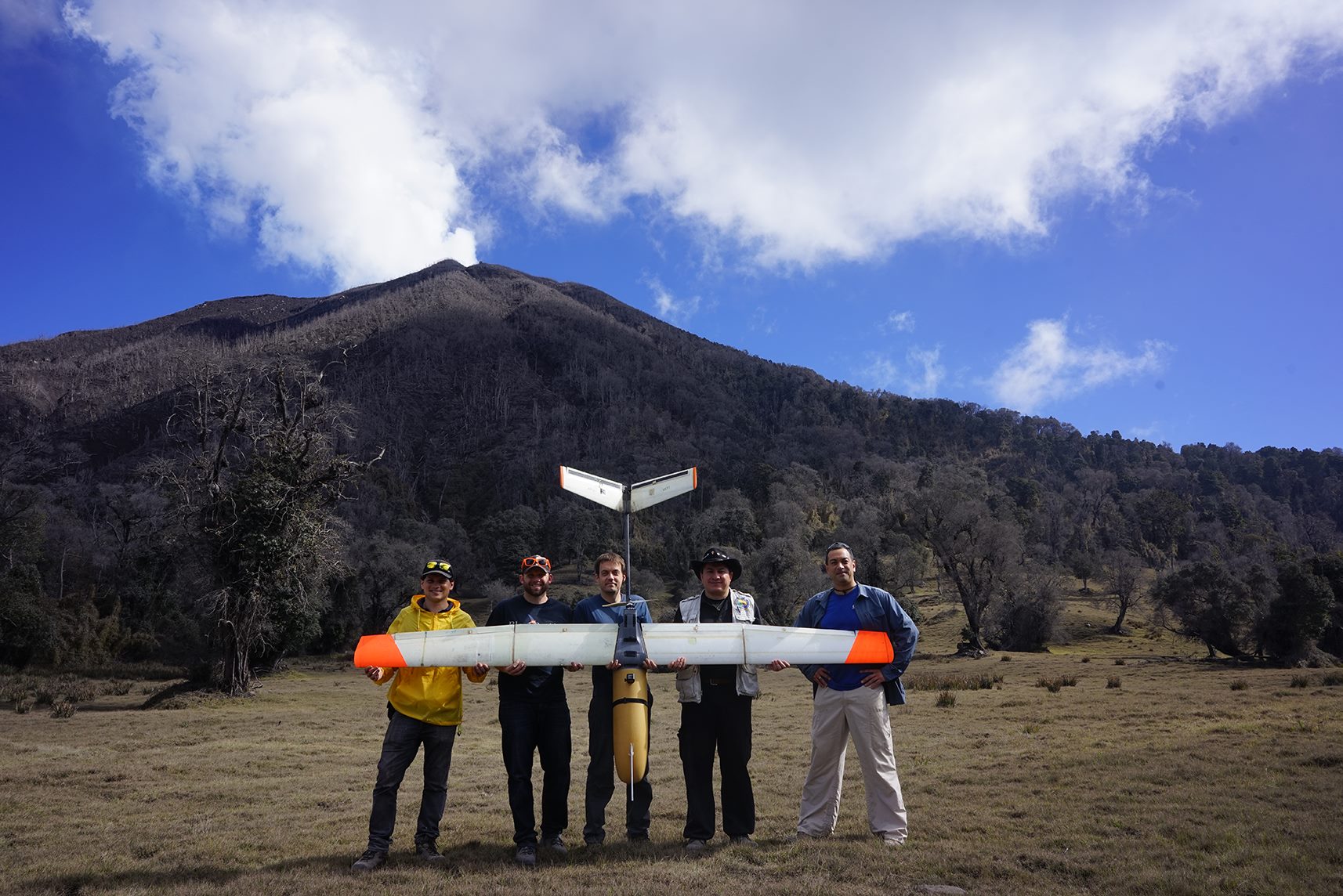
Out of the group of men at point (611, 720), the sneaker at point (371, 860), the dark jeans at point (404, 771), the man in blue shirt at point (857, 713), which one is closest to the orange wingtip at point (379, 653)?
the group of men at point (611, 720)

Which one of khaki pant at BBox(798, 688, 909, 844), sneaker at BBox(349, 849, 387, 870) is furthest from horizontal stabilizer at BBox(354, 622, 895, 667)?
sneaker at BBox(349, 849, 387, 870)

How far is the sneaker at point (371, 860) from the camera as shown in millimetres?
5824

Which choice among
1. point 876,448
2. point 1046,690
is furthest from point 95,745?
point 876,448

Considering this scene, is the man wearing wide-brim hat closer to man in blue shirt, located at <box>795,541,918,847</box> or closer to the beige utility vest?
the beige utility vest

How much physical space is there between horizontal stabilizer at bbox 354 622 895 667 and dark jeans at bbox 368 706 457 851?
57 centimetres

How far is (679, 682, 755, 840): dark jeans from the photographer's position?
652cm

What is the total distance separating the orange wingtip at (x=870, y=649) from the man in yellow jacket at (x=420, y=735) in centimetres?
317

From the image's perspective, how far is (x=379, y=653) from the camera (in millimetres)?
6305

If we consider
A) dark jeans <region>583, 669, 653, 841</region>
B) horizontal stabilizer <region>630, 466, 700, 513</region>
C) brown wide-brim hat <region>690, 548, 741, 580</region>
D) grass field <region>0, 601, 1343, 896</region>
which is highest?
horizontal stabilizer <region>630, 466, 700, 513</region>

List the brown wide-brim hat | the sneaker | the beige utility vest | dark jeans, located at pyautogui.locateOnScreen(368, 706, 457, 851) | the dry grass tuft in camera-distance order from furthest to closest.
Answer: the dry grass tuft → the brown wide-brim hat → the beige utility vest → dark jeans, located at pyautogui.locateOnScreen(368, 706, 457, 851) → the sneaker

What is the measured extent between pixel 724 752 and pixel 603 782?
44.1 inches

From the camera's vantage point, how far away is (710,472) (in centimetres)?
11900

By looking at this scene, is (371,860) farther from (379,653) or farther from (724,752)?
(724,752)

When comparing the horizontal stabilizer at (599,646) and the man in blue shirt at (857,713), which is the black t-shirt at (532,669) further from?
the man in blue shirt at (857,713)
